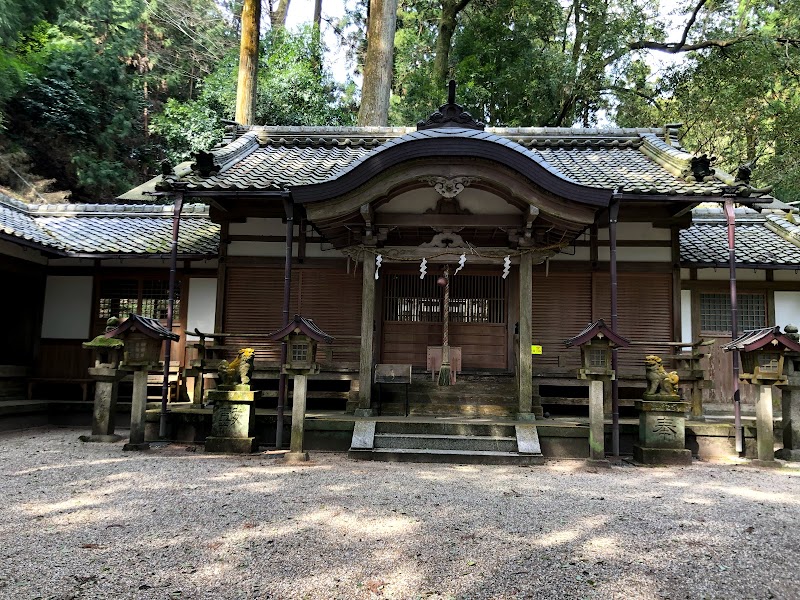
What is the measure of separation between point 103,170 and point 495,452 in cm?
1968

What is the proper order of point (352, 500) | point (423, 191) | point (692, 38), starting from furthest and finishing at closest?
point (692, 38)
point (423, 191)
point (352, 500)

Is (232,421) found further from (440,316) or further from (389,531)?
(440,316)

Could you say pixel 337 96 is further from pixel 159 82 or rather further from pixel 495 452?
pixel 495 452

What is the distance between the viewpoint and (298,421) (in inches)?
306

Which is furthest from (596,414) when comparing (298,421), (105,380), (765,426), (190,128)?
(190,128)

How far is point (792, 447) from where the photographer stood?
7.96 meters

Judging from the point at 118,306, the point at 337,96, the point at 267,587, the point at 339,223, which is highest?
the point at 337,96

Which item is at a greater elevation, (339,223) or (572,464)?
(339,223)

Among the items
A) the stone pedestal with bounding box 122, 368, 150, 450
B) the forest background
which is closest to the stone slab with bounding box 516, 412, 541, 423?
the stone pedestal with bounding box 122, 368, 150, 450

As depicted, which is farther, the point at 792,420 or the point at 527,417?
the point at 527,417

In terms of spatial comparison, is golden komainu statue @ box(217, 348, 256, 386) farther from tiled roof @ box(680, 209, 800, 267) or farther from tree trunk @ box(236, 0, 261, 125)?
tree trunk @ box(236, 0, 261, 125)

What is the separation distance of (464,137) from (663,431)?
5.14 meters

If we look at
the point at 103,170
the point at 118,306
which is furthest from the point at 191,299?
the point at 103,170

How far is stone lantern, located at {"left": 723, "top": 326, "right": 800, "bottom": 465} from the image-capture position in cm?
762
